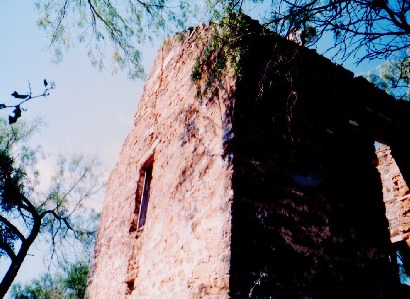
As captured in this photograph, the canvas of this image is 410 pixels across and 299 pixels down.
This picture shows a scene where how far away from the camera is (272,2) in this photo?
3092 mm

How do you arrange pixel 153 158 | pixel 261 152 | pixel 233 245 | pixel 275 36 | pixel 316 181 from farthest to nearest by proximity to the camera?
pixel 153 158 → pixel 275 36 → pixel 316 181 → pixel 261 152 → pixel 233 245

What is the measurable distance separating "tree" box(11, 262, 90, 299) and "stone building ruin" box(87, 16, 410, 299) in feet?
45.3

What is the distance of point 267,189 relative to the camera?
8.66 feet

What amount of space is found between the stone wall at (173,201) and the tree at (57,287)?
12.0m

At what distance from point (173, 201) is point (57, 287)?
20.8 meters

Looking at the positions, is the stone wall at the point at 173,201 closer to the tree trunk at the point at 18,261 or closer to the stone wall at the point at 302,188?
the stone wall at the point at 302,188

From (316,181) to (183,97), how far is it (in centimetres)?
209

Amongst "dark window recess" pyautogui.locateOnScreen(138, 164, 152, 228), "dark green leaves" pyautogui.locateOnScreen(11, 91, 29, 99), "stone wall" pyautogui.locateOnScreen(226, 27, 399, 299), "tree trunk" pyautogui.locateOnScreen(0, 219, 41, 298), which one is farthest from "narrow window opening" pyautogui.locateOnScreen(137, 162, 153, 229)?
"tree trunk" pyautogui.locateOnScreen(0, 219, 41, 298)

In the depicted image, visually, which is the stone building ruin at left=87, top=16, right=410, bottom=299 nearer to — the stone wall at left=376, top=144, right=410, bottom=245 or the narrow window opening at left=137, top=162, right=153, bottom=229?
the narrow window opening at left=137, top=162, right=153, bottom=229

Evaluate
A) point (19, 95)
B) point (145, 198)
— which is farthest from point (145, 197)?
point (19, 95)

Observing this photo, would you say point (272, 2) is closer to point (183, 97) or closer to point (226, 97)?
point (226, 97)

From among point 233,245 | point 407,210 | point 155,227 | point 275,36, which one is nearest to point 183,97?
point 275,36

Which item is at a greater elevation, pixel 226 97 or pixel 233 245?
pixel 226 97

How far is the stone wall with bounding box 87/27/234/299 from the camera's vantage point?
2.56 metres
